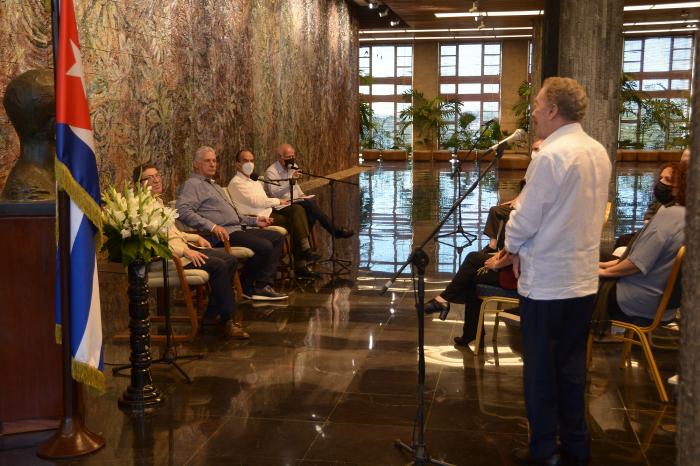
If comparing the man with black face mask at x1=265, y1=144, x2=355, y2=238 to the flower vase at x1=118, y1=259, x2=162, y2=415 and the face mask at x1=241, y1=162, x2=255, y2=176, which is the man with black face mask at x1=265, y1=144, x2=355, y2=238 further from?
the flower vase at x1=118, y1=259, x2=162, y2=415

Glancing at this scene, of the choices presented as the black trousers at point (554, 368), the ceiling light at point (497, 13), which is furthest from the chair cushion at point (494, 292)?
the ceiling light at point (497, 13)

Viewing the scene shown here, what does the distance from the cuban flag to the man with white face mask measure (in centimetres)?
455

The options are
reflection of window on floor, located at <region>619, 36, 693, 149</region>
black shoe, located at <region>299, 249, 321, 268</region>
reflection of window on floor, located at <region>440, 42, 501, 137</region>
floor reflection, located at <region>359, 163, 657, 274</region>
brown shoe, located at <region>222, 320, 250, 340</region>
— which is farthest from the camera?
reflection of window on floor, located at <region>440, 42, 501, 137</region>

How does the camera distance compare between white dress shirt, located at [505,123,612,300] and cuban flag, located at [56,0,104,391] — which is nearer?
white dress shirt, located at [505,123,612,300]

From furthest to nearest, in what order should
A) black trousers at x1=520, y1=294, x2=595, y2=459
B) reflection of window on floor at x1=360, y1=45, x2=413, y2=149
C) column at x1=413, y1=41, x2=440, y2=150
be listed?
reflection of window on floor at x1=360, y1=45, x2=413, y2=149, column at x1=413, y1=41, x2=440, y2=150, black trousers at x1=520, y1=294, x2=595, y2=459

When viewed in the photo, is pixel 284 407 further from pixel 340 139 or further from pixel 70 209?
pixel 340 139

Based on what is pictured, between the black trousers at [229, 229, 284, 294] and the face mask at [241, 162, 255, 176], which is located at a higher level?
the face mask at [241, 162, 255, 176]

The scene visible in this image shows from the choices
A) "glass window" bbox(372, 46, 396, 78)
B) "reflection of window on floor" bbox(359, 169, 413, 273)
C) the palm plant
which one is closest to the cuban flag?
"reflection of window on floor" bbox(359, 169, 413, 273)

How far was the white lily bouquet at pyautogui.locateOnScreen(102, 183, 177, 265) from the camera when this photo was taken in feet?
16.2

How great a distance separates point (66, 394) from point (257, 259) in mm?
3677

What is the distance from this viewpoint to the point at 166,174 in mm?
9852

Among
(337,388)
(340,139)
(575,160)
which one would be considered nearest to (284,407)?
(337,388)

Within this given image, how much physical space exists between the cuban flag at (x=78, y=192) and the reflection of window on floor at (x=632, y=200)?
916 centimetres

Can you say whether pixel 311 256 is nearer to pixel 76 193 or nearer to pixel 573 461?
pixel 76 193
